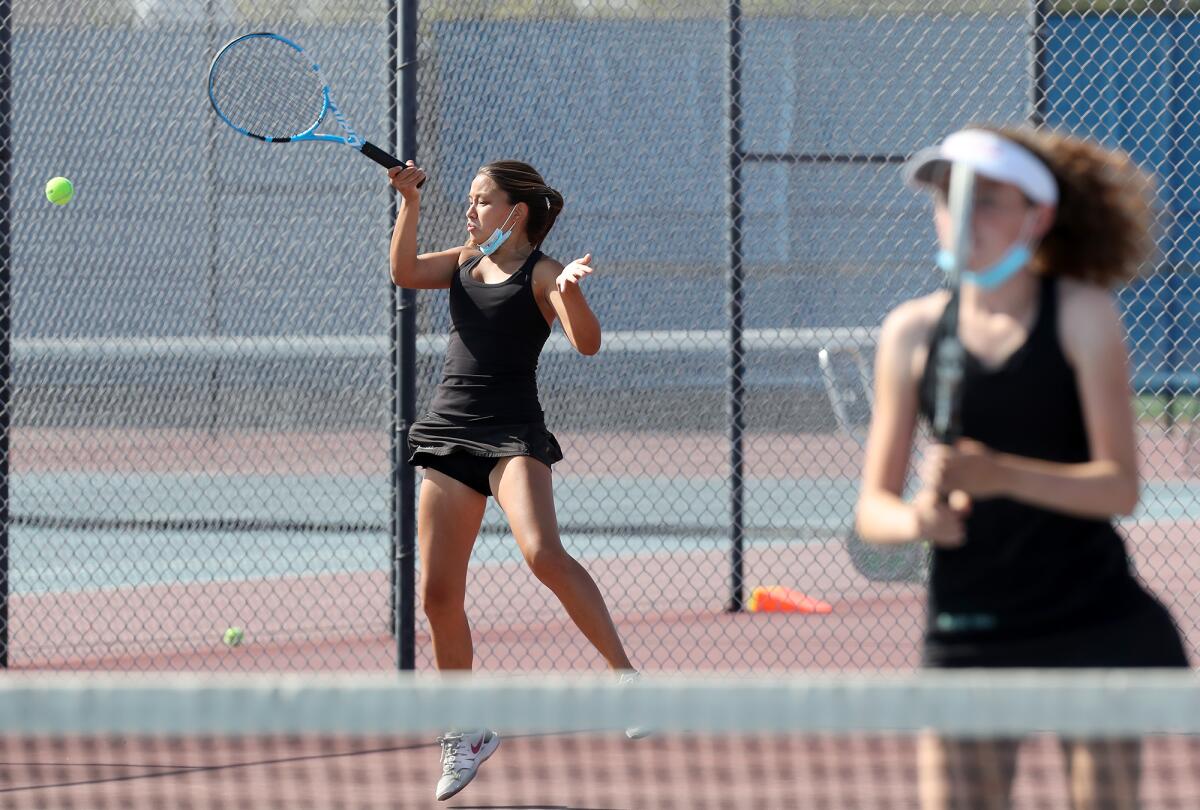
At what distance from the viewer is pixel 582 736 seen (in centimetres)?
464

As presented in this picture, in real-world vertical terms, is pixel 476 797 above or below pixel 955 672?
below

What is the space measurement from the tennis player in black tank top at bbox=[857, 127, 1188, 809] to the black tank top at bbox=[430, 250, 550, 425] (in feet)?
6.68

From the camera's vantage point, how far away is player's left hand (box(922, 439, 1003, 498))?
2.13m

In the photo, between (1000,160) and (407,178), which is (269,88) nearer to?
(407,178)

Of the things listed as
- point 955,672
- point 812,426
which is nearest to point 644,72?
point 812,426

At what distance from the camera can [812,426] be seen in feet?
25.4

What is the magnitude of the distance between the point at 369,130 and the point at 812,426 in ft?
8.00

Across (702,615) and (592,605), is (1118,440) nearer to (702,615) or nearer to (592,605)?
(592,605)

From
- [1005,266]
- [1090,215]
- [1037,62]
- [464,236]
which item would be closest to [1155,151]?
[1037,62]

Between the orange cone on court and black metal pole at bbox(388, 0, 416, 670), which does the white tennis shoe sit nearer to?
black metal pole at bbox(388, 0, 416, 670)

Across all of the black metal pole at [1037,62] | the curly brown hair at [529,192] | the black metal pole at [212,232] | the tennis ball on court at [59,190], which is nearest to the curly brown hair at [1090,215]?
the curly brown hair at [529,192]

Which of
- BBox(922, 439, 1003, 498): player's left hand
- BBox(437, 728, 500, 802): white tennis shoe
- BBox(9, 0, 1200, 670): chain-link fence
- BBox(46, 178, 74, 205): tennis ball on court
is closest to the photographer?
BBox(922, 439, 1003, 498): player's left hand

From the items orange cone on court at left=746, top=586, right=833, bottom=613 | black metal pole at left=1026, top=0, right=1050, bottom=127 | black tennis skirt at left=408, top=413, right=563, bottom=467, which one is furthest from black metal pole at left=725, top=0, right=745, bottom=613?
black tennis skirt at left=408, top=413, right=563, bottom=467

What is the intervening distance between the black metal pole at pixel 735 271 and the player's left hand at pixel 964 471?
4.22 meters
